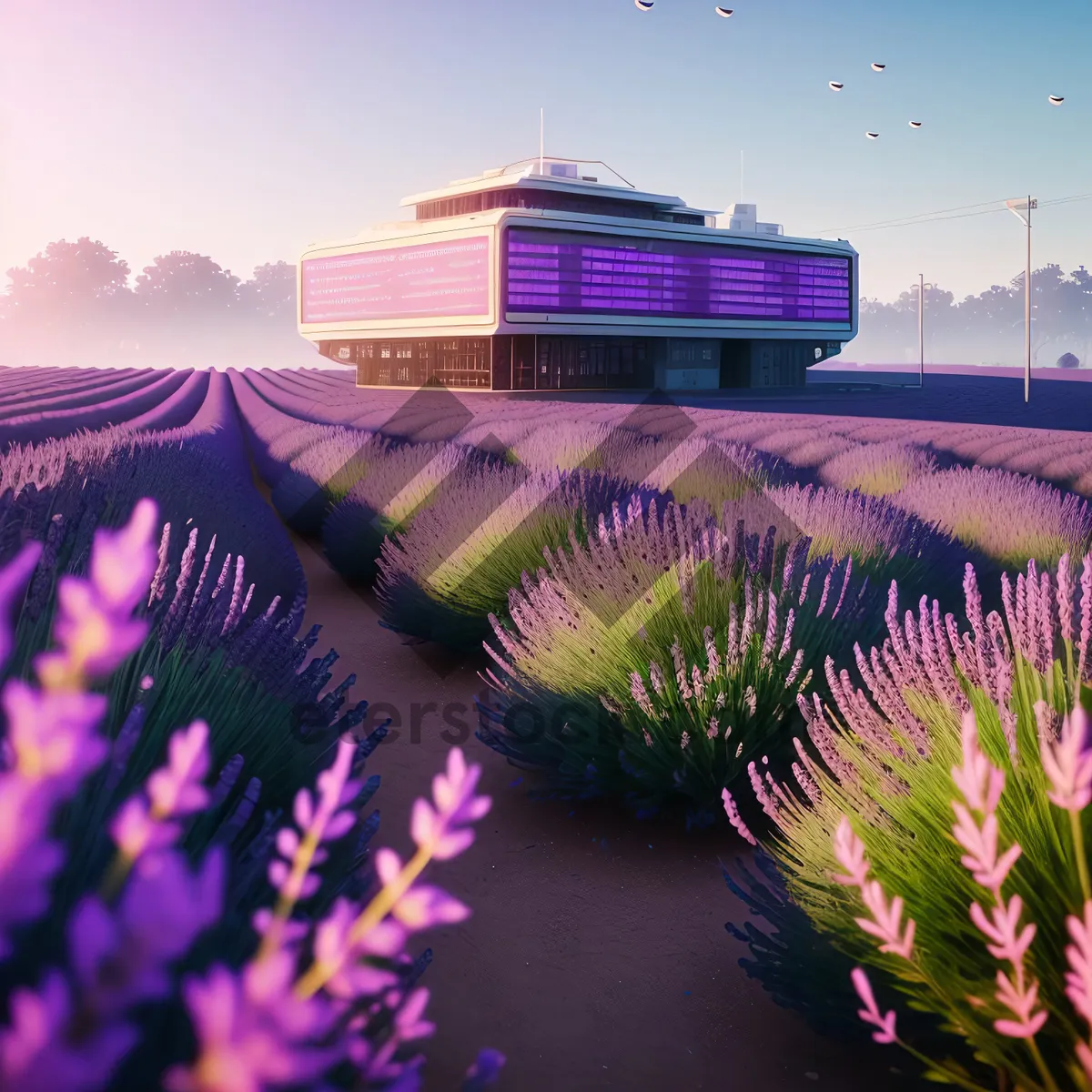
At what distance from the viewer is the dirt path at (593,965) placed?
2457 mm

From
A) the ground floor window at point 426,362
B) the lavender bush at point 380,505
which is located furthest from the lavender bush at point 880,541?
the ground floor window at point 426,362

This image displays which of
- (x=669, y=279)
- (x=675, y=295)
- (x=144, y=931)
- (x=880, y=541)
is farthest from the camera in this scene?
(x=675, y=295)

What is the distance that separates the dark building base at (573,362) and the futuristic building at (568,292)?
3.0 inches

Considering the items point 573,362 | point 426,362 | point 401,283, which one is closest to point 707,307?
point 573,362

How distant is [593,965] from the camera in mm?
2967

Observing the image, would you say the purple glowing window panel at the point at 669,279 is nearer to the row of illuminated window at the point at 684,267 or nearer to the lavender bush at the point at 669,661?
the row of illuminated window at the point at 684,267

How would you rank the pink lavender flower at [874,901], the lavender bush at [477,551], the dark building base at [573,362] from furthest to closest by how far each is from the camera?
1. the dark building base at [573,362]
2. the lavender bush at [477,551]
3. the pink lavender flower at [874,901]

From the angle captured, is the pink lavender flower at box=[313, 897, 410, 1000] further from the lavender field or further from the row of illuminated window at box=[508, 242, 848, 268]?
the row of illuminated window at box=[508, 242, 848, 268]

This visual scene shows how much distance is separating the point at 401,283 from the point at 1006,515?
45.8 metres

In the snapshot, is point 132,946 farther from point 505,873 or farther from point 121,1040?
point 505,873

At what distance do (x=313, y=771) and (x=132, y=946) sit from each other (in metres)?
2.13

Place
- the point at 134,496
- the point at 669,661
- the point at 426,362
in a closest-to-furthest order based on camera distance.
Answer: the point at 669,661 < the point at 134,496 < the point at 426,362

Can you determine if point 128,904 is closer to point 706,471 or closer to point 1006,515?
point 1006,515

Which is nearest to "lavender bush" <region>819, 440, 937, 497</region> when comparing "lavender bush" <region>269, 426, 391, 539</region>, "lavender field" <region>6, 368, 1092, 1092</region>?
"lavender field" <region>6, 368, 1092, 1092</region>
